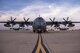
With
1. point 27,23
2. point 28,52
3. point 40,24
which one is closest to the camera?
point 28,52

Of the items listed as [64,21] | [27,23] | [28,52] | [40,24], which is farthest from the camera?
[64,21]

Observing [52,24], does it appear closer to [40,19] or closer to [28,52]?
[40,19]

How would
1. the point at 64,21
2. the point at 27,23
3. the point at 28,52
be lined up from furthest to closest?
Answer: the point at 64,21 < the point at 27,23 < the point at 28,52

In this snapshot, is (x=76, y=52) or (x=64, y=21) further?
(x=64, y=21)

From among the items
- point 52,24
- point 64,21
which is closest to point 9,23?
point 52,24

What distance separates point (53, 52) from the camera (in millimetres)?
9914

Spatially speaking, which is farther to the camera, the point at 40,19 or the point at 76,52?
the point at 40,19

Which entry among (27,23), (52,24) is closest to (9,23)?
(27,23)

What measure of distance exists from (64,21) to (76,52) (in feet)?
189

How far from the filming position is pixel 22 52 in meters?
9.89

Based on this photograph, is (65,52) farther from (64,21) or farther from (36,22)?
(64,21)

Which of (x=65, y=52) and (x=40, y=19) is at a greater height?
(x=40, y=19)

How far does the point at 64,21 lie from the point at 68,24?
4.09m

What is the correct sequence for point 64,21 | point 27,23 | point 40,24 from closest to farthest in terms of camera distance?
point 40,24, point 27,23, point 64,21
